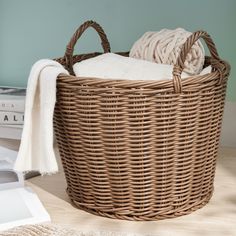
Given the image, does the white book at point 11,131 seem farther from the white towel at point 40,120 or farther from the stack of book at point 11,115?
the white towel at point 40,120

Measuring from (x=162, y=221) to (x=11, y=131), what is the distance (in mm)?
563

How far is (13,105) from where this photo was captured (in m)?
1.30

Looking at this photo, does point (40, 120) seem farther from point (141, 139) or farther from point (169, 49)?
point (169, 49)

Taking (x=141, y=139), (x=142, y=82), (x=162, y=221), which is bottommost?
(x=162, y=221)

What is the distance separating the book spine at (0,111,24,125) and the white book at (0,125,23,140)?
12 mm

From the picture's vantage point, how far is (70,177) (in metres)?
0.98

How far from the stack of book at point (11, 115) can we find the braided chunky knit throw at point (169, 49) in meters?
0.38

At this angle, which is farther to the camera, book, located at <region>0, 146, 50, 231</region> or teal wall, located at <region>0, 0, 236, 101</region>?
teal wall, located at <region>0, 0, 236, 101</region>

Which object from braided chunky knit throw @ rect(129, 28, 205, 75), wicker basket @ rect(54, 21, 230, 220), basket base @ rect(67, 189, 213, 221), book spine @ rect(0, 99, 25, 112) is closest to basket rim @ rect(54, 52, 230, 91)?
wicker basket @ rect(54, 21, 230, 220)

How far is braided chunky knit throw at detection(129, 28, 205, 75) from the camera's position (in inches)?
39.4

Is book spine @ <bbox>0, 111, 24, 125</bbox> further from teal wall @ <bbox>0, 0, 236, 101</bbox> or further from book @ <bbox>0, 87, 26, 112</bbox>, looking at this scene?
teal wall @ <bbox>0, 0, 236, 101</bbox>

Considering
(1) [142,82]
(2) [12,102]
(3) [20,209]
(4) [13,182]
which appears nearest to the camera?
(1) [142,82]

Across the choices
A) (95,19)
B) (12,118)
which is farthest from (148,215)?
(95,19)

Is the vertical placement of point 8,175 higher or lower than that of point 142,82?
lower
